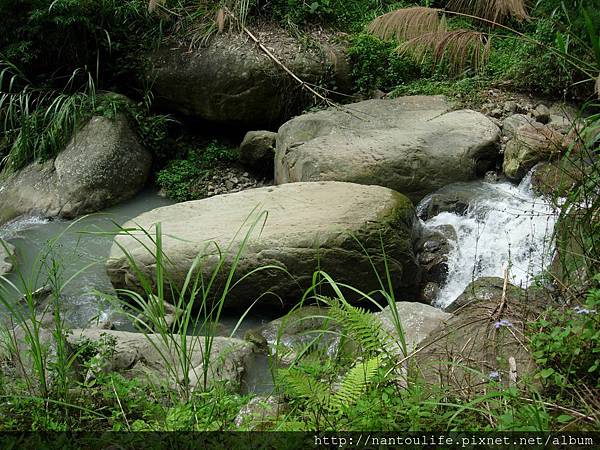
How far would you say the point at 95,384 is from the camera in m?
2.76

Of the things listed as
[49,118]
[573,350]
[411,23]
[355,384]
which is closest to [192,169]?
[49,118]

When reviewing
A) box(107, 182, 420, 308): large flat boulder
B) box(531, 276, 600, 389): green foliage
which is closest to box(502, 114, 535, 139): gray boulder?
box(107, 182, 420, 308): large flat boulder

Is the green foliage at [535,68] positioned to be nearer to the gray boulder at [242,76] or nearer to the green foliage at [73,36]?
the gray boulder at [242,76]

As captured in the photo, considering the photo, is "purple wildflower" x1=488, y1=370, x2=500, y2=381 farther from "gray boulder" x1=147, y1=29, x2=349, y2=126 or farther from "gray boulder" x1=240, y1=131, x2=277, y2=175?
"gray boulder" x1=147, y1=29, x2=349, y2=126

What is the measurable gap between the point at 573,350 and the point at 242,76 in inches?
218

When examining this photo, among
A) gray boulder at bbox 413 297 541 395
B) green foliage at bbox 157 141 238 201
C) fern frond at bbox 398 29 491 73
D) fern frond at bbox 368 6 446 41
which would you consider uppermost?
fern frond at bbox 368 6 446 41

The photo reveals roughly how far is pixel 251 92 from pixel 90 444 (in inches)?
214

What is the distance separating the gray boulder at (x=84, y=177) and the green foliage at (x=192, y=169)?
29cm

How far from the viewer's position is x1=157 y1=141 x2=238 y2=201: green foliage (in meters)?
6.86

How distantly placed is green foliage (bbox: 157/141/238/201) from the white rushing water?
98.1 inches

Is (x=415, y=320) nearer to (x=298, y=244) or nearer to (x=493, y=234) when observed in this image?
(x=298, y=244)

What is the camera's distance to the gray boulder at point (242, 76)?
715 centimetres

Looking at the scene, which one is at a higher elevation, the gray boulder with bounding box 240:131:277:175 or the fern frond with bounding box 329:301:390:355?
the fern frond with bounding box 329:301:390:355

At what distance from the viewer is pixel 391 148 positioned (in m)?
5.70
